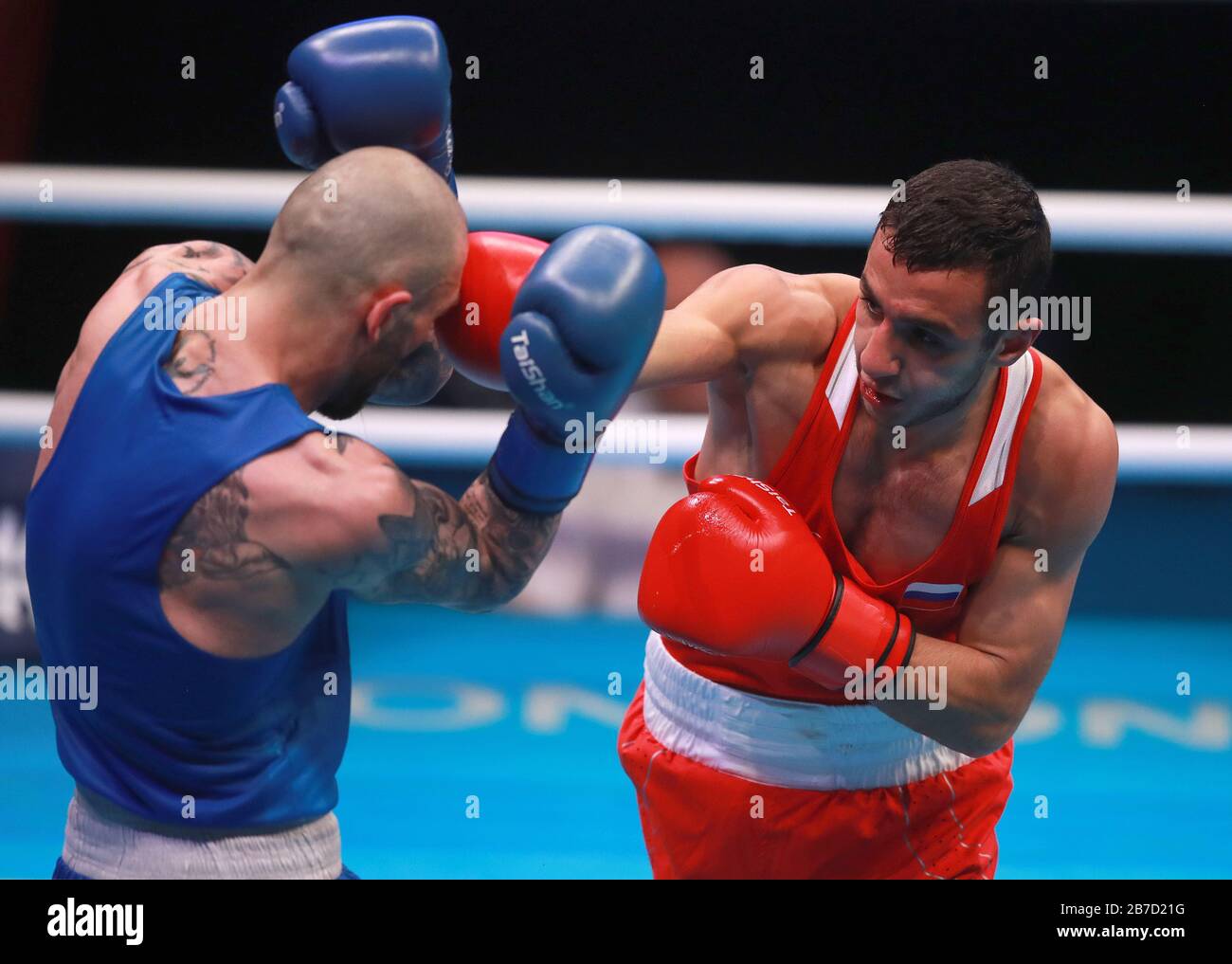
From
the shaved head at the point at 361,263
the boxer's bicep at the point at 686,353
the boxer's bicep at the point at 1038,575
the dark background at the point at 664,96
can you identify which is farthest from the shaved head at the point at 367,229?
the dark background at the point at 664,96

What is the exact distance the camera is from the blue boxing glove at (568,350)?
73.7 inches

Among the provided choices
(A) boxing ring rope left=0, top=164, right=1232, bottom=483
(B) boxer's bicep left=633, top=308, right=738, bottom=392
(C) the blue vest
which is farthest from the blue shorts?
(A) boxing ring rope left=0, top=164, right=1232, bottom=483

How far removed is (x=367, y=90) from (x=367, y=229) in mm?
441

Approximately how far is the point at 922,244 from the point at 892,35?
2.88m

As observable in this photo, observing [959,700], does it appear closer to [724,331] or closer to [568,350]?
[724,331]

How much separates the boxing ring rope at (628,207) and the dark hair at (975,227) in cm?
180

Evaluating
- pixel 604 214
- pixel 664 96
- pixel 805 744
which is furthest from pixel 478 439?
pixel 805 744

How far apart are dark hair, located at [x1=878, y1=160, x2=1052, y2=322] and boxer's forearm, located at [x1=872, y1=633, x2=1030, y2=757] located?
587mm

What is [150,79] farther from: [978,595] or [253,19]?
[978,595]

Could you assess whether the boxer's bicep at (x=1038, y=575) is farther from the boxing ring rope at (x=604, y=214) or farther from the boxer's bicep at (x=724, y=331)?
the boxing ring rope at (x=604, y=214)

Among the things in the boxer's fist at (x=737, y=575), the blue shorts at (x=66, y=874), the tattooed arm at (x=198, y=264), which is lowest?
the blue shorts at (x=66, y=874)

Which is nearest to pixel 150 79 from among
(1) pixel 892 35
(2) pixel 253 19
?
(2) pixel 253 19

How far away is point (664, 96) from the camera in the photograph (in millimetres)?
4648

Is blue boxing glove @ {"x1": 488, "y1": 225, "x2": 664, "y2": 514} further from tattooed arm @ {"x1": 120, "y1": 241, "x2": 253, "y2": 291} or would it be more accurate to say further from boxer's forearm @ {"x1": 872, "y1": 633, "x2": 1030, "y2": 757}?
boxer's forearm @ {"x1": 872, "y1": 633, "x2": 1030, "y2": 757}
